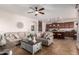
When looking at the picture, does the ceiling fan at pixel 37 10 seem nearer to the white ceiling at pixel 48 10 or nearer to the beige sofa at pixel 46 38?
the white ceiling at pixel 48 10

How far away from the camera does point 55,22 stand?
2189mm

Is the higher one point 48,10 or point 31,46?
point 48,10

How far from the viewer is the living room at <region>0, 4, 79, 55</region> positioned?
219cm

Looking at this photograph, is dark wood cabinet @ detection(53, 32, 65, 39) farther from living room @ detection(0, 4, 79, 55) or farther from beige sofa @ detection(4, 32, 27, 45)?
beige sofa @ detection(4, 32, 27, 45)

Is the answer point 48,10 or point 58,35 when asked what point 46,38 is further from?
point 48,10

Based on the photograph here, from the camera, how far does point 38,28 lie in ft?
7.31

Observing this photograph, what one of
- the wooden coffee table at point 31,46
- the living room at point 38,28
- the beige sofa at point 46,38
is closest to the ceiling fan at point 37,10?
the living room at point 38,28

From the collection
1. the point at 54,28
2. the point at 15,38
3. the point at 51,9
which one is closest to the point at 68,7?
the point at 51,9

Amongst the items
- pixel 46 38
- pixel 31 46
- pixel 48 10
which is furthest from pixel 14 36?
pixel 48 10

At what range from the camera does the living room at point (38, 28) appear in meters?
2.19

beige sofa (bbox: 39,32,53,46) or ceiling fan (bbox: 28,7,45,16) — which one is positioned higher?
ceiling fan (bbox: 28,7,45,16)

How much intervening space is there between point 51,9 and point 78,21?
1.62ft

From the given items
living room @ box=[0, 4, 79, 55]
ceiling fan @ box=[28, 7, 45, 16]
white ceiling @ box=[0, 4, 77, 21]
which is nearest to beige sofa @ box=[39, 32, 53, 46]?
living room @ box=[0, 4, 79, 55]
